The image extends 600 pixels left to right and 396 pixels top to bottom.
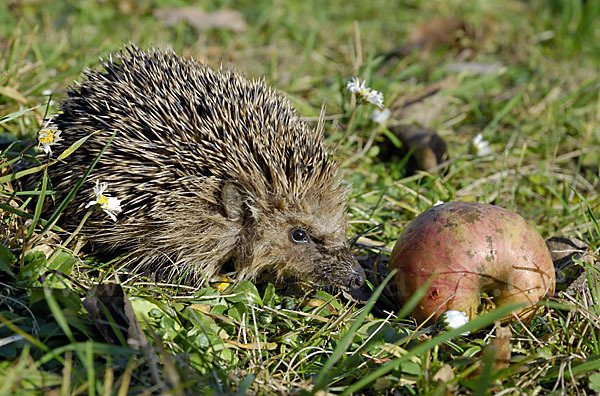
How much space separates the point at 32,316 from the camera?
3090mm

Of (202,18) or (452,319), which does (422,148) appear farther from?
(202,18)

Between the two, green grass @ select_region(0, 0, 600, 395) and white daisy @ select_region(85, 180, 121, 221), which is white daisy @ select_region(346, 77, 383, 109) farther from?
white daisy @ select_region(85, 180, 121, 221)

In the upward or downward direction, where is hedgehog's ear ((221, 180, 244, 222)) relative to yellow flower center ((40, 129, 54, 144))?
downward

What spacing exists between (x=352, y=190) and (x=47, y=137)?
2.51m

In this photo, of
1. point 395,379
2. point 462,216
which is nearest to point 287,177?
point 462,216

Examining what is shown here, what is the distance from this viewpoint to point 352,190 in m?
5.00

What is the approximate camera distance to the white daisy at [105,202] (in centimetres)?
352

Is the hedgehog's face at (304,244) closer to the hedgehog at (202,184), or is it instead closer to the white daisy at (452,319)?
the hedgehog at (202,184)

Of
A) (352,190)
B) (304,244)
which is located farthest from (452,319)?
(352,190)

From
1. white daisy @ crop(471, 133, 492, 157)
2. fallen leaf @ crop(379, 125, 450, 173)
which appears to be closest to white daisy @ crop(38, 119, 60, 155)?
fallen leaf @ crop(379, 125, 450, 173)

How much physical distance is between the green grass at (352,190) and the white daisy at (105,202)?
1.18 feet

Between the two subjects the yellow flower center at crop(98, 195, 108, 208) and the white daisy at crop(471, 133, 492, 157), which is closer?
the yellow flower center at crop(98, 195, 108, 208)

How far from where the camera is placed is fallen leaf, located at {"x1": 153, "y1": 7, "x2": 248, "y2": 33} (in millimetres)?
7773

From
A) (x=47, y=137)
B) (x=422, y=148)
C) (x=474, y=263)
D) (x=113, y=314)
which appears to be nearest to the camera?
(x=113, y=314)
